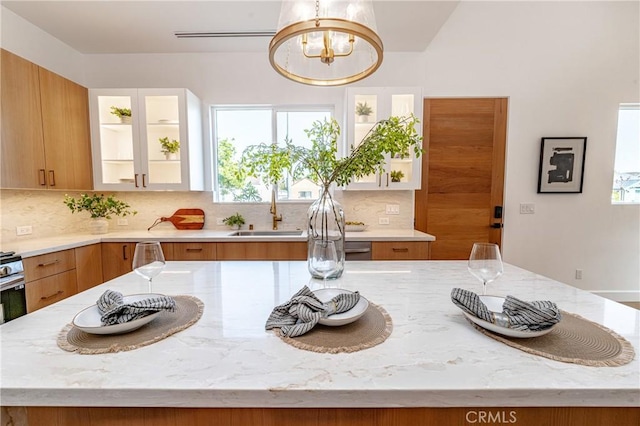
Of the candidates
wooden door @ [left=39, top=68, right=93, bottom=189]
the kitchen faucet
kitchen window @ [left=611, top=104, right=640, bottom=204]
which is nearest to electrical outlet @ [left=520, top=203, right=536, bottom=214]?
kitchen window @ [left=611, top=104, right=640, bottom=204]

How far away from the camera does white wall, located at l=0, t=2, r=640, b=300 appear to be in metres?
2.92

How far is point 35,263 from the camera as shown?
6.41 ft

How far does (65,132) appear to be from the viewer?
2.45 meters

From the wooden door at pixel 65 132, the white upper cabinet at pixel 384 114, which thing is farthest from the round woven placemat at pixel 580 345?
the wooden door at pixel 65 132

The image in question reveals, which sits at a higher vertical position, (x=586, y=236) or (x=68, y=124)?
(x=68, y=124)

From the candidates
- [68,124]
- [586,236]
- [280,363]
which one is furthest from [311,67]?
[586,236]

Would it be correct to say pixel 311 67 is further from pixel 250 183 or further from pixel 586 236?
pixel 586 236

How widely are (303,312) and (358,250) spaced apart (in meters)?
1.76

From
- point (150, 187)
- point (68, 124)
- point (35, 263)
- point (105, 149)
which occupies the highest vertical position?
point (68, 124)

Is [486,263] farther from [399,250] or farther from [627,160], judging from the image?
[627,160]

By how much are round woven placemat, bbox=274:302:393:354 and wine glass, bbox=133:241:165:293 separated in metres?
0.53

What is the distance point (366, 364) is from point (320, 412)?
0.15 metres

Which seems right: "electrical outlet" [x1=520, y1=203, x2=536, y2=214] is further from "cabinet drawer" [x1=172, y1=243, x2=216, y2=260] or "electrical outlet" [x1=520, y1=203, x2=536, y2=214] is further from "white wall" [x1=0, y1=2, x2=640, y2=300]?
"cabinet drawer" [x1=172, y1=243, x2=216, y2=260]

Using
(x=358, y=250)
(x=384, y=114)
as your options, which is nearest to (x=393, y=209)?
(x=358, y=250)
